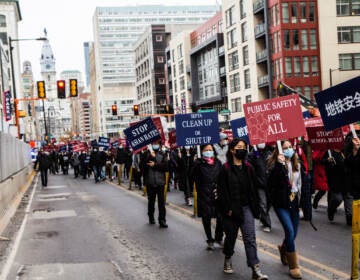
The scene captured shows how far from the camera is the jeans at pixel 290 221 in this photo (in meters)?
6.99

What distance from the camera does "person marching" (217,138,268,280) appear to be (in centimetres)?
691

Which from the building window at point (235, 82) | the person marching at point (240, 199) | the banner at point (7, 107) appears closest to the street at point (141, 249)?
the person marching at point (240, 199)

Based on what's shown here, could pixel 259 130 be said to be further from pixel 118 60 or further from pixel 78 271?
pixel 118 60

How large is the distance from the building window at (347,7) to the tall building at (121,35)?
12581 centimetres

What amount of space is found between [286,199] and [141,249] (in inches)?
128

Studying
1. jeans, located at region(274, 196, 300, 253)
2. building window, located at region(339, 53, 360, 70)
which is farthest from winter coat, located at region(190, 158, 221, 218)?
building window, located at region(339, 53, 360, 70)

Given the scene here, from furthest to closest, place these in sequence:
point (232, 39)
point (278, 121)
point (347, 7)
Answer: point (232, 39) → point (347, 7) → point (278, 121)

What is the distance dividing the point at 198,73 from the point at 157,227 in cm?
7122

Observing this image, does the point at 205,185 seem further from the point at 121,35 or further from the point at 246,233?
the point at 121,35

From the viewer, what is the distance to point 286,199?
7.05 m

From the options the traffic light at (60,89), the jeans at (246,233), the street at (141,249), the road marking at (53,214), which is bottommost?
the road marking at (53,214)

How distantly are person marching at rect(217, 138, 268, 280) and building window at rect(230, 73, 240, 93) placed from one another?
58484mm

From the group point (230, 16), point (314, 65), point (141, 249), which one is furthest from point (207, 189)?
point (230, 16)

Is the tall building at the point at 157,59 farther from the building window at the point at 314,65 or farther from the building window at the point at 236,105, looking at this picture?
the building window at the point at 314,65
